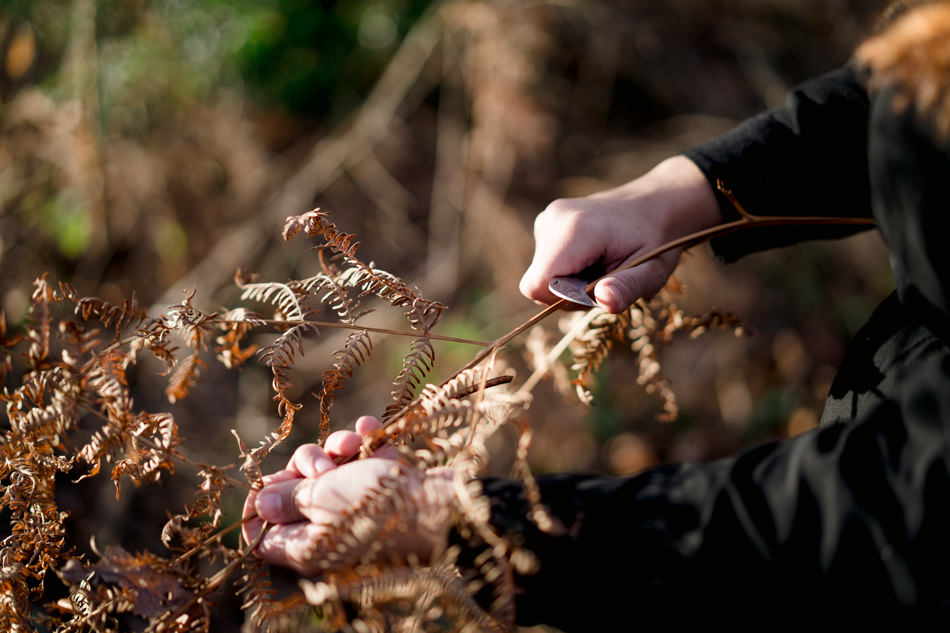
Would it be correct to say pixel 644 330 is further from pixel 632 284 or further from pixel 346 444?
pixel 346 444

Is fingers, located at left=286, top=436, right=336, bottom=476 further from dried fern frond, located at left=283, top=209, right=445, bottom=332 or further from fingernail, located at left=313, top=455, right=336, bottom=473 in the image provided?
dried fern frond, located at left=283, top=209, right=445, bottom=332

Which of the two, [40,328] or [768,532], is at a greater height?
[40,328]

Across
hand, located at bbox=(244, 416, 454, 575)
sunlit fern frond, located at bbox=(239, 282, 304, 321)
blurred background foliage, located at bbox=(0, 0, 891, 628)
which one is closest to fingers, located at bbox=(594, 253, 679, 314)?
hand, located at bbox=(244, 416, 454, 575)

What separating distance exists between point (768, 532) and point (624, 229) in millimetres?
620

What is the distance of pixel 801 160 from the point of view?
1.17 m

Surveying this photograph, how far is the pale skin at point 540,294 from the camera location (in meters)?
0.86

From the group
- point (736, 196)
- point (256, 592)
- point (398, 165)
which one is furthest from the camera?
point (398, 165)

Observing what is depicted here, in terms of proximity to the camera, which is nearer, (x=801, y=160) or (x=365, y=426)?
(x=365, y=426)

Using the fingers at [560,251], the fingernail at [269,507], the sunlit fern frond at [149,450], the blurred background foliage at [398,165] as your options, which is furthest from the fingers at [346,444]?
the blurred background foliage at [398,165]

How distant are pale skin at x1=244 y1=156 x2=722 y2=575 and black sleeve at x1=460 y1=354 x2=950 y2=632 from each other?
0.43ft

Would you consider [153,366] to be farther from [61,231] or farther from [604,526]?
[604,526]

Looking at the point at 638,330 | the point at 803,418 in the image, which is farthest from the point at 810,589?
the point at 803,418

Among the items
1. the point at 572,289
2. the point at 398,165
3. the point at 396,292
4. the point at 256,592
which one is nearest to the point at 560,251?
the point at 572,289

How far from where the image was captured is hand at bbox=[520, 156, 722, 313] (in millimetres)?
1122
